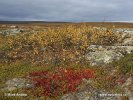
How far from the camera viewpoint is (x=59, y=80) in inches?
893

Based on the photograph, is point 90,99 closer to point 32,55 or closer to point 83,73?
point 83,73

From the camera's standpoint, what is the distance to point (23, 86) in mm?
21828

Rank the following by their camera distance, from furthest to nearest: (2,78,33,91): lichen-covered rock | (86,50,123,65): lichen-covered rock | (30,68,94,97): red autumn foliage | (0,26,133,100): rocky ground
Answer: (86,50,123,65): lichen-covered rock < (2,78,33,91): lichen-covered rock < (30,68,94,97): red autumn foliage < (0,26,133,100): rocky ground

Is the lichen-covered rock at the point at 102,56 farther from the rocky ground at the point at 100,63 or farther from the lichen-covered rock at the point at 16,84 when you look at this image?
the lichen-covered rock at the point at 16,84

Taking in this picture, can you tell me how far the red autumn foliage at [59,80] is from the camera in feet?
69.6

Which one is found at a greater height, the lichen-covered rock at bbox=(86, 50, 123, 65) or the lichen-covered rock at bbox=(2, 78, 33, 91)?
the lichen-covered rock at bbox=(86, 50, 123, 65)

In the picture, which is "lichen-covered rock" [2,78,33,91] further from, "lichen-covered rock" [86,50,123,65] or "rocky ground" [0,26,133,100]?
"lichen-covered rock" [86,50,123,65]

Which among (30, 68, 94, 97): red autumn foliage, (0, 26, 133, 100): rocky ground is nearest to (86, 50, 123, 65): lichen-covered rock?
(0, 26, 133, 100): rocky ground

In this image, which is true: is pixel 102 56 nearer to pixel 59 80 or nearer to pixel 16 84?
pixel 59 80

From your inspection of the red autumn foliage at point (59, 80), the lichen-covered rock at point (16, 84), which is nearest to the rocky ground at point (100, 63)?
the lichen-covered rock at point (16, 84)

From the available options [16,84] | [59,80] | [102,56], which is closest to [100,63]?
[102,56]

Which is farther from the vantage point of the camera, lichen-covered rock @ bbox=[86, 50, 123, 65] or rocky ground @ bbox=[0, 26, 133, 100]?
lichen-covered rock @ bbox=[86, 50, 123, 65]

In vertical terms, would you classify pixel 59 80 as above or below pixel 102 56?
below

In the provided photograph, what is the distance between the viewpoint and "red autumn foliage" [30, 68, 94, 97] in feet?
69.6
